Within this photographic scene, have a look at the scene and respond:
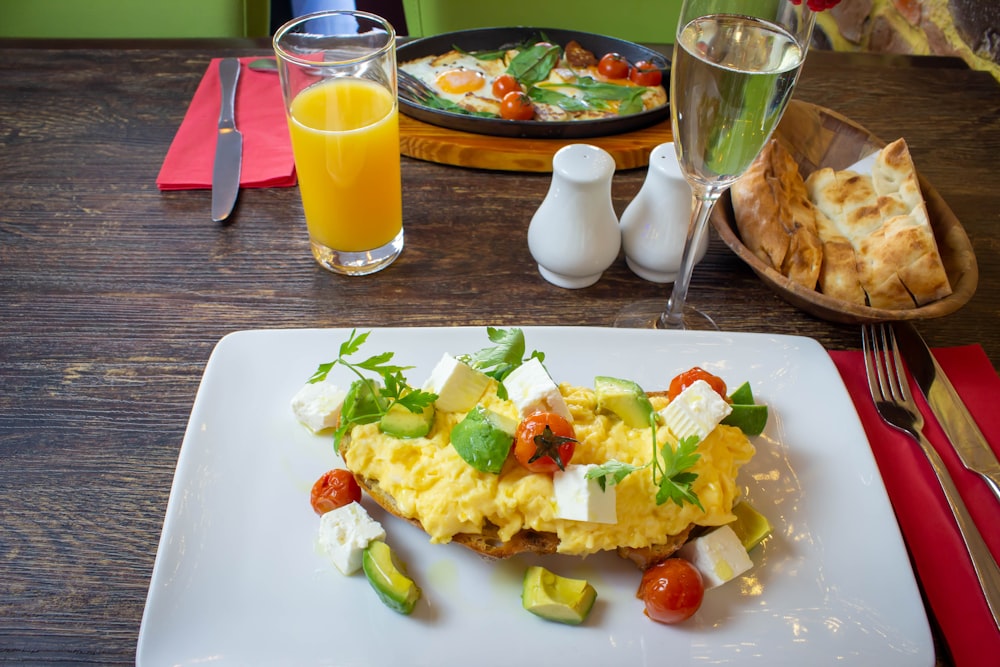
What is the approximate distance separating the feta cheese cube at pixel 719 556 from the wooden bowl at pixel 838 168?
62 centimetres

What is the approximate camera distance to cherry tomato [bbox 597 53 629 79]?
2555mm

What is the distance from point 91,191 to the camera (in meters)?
1.99

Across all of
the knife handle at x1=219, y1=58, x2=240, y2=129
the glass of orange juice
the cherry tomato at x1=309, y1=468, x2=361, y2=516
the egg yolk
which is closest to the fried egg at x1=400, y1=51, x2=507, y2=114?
the egg yolk

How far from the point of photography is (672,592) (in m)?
1.06

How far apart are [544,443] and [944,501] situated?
760 mm

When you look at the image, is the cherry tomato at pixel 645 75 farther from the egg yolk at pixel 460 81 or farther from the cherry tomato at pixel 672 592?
the cherry tomato at pixel 672 592

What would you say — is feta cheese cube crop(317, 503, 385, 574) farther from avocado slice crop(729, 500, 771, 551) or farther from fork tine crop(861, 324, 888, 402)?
fork tine crop(861, 324, 888, 402)

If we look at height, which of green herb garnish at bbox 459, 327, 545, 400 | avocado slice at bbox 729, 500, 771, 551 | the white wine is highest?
the white wine

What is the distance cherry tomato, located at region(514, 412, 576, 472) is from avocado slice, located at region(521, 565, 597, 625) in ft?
0.54

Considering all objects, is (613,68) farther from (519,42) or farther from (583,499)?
(583,499)

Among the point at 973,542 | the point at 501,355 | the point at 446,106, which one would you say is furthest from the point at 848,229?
the point at 446,106

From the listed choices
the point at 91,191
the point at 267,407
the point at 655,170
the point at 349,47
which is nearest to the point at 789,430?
the point at 655,170

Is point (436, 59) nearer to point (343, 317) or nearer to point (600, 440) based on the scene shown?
point (343, 317)

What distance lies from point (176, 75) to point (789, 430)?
224 cm
